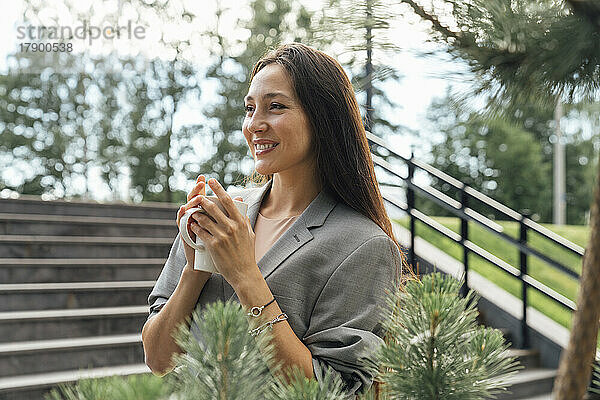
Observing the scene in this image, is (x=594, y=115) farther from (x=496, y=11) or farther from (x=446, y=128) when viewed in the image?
(x=446, y=128)

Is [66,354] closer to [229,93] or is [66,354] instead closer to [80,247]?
[80,247]

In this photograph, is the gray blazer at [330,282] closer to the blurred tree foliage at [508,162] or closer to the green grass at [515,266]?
the green grass at [515,266]

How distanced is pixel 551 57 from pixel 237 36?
17605mm

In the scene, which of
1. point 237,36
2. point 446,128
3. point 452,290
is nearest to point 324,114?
point 452,290

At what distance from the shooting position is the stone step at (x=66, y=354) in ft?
12.7

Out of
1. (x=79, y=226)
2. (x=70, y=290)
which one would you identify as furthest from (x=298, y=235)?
(x=79, y=226)

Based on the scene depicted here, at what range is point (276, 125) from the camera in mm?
1586

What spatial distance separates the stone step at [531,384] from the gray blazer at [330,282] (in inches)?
140

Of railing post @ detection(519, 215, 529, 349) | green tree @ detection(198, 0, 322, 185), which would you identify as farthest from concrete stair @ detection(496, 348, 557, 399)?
green tree @ detection(198, 0, 322, 185)

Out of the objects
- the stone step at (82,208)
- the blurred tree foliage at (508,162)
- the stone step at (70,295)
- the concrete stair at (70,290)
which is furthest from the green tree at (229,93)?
the stone step at (70,295)

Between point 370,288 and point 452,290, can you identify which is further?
point 370,288

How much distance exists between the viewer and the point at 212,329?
1.90ft

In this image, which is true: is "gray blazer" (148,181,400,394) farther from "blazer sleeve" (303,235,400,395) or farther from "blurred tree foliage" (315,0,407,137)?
"blurred tree foliage" (315,0,407,137)

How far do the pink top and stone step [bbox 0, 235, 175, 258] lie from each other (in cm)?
432
